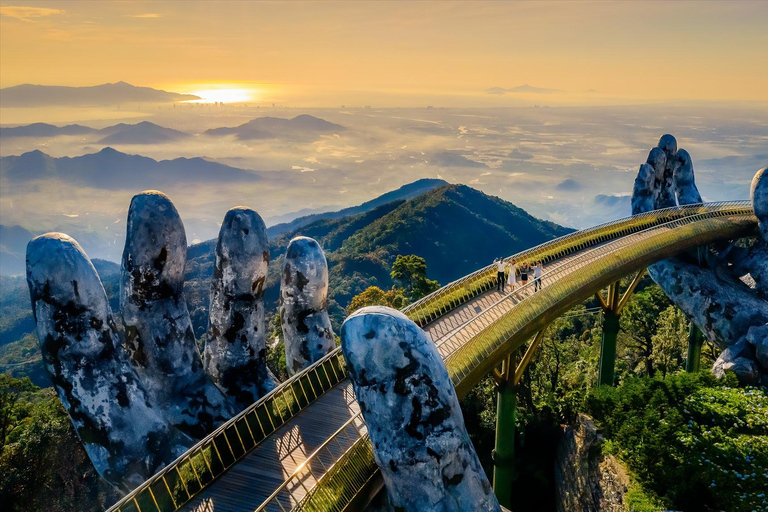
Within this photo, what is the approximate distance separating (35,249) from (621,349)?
138 ft

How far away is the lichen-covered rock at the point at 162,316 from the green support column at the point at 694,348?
29969 millimetres

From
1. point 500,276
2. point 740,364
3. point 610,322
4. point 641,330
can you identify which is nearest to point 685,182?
point 641,330

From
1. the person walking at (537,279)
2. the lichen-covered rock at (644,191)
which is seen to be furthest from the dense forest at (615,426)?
the lichen-covered rock at (644,191)

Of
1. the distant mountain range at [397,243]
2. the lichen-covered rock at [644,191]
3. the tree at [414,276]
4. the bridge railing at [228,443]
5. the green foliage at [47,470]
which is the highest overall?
the lichen-covered rock at [644,191]

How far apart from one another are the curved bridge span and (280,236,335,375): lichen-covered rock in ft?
3.52

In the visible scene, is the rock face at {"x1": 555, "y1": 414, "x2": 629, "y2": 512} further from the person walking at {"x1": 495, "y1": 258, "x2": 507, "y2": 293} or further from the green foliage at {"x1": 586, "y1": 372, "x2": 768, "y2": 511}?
the person walking at {"x1": 495, "y1": 258, "x2": 507, "y2": 293}

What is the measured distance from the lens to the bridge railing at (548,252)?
2197 centimetres

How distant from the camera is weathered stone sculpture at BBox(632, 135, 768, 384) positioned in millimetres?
27319

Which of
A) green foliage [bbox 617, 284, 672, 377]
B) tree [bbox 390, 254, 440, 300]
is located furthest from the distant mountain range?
green foliage [bbox 617, 284, 672, 377]

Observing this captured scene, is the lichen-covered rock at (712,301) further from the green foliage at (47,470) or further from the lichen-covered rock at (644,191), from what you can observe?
the green foliage at (47,470)

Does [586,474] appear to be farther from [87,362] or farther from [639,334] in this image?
[87,362]

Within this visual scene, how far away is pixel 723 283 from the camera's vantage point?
32344 mm

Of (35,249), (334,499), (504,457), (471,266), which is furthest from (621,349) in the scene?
(471,266)

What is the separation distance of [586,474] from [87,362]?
63.3ft
